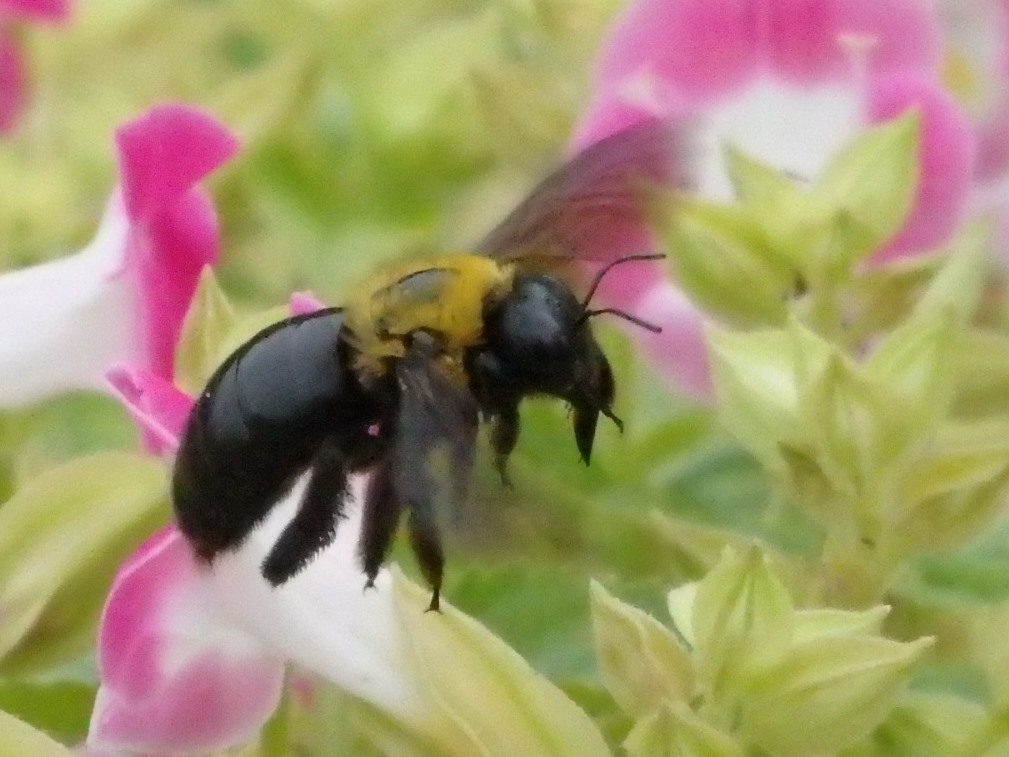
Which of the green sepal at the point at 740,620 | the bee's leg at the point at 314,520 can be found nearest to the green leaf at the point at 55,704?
the bee's leg at the point at 314,520

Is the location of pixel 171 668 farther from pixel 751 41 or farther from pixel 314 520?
pixel 751 41

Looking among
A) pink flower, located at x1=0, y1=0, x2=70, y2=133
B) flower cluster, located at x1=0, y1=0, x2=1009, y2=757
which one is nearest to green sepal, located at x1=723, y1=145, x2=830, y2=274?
flower cluster, located at x1=0, y1=0, x2=1009, y2=757

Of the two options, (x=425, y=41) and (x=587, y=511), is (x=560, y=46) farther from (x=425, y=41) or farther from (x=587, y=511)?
(x=587, y=511)

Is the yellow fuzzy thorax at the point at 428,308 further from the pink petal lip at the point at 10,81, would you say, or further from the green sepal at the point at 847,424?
the pink petal lip at the point at 10,81

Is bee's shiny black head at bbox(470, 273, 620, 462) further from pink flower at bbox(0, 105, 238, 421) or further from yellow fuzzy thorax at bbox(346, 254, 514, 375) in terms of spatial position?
pink flower at bbox(0, 105, 238, 421)

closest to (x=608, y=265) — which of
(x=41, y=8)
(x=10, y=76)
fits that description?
(x=41, y=8)
